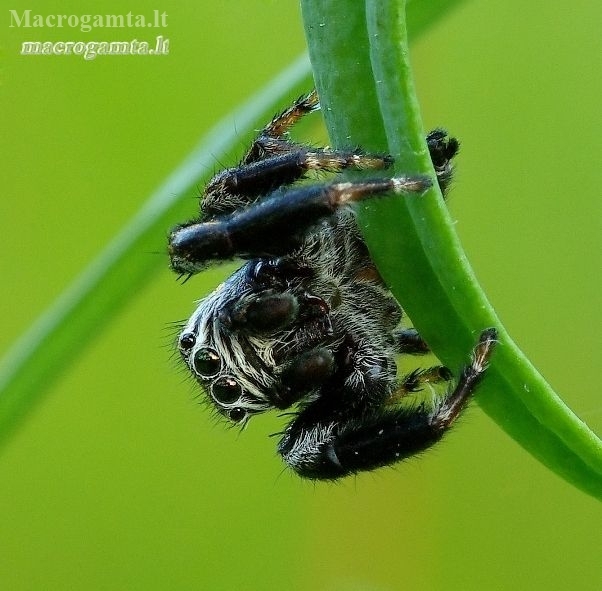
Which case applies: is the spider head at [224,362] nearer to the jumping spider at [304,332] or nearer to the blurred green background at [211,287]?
the jumping spider at [304,332]

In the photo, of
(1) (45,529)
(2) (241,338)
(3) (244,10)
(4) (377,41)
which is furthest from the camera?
(1) (45,529)

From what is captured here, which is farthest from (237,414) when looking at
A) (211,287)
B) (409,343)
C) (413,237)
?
(211,287)

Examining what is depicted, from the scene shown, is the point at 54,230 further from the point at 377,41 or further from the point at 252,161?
the point at 377,41

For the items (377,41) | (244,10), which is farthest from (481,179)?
(377,41)

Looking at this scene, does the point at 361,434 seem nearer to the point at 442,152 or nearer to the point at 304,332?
the point at 304,332

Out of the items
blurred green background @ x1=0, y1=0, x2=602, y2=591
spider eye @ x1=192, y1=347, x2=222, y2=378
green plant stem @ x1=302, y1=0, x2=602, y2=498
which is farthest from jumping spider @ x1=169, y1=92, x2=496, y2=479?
blurred green background @ x1=0, y1=0, x2=602, y2=591

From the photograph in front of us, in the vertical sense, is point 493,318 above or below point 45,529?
above

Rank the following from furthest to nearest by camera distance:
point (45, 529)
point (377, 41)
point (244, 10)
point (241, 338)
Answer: point (45, 529) < point (244, 10) < point (241, 338) < point (377, 41)

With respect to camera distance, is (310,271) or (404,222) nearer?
(404,222)
